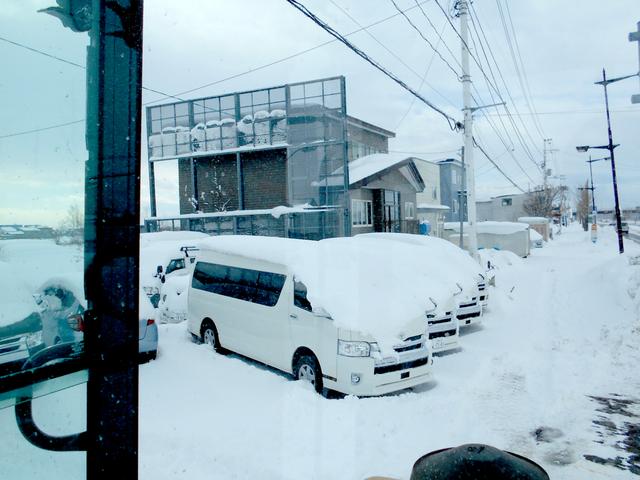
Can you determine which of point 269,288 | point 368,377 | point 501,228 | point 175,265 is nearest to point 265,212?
point 175,265

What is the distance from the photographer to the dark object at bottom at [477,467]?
231 centimetres

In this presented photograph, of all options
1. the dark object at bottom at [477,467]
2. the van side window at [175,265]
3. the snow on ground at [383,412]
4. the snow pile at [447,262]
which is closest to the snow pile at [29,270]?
the dark object at bottom at [477,467]

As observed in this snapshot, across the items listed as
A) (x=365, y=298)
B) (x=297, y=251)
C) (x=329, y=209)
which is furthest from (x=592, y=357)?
(x=329, y=209)

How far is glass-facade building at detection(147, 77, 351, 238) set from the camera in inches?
918

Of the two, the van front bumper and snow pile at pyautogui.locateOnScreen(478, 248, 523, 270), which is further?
snow pile at pyautogui.locateOnScreen(478, 248, 523, 270)

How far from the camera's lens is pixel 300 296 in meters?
7.12

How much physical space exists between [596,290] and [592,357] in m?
7.19

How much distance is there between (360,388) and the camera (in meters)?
6.23

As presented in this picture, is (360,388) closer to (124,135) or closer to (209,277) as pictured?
(209,277)

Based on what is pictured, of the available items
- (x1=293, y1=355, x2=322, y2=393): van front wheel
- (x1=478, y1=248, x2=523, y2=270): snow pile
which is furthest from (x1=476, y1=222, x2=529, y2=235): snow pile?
(x1=293, y1=355, x2=322, y2=393): van front wheel

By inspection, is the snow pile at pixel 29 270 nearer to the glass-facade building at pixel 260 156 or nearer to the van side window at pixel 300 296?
the van side window at pixel 300 296

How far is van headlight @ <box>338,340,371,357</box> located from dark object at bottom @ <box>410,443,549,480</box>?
3629mm

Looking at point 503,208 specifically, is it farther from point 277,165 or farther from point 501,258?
point 277,165

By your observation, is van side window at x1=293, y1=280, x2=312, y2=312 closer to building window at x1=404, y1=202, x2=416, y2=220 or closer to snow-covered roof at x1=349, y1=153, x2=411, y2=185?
snow-covered roof at x1=349, y1=153, x2=411, y2=185
